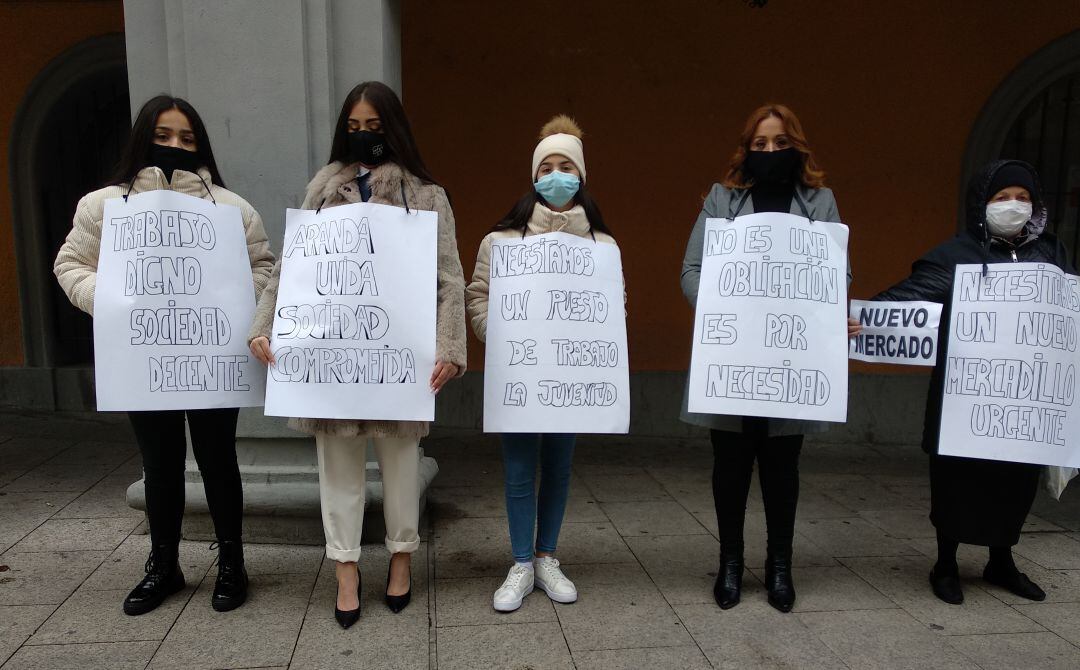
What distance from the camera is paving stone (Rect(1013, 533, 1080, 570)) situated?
3700 mm

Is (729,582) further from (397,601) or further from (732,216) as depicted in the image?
(732,216)

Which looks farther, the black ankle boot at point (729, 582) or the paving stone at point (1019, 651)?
the black ankle boot at point (729, 582)

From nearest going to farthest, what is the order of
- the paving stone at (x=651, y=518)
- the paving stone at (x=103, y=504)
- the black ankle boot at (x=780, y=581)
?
1. the black ankle boot at (x=780, y=581)
2. the paving stone at (x=651, y=518)
3. the paving stone at (x=103, y=504)

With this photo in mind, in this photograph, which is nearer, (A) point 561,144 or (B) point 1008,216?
(A) point 561,144

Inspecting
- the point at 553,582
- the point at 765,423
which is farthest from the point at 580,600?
the point at 765,423

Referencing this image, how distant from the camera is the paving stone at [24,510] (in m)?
3.86

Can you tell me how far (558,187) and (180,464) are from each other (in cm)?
194

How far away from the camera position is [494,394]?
9.53 ft

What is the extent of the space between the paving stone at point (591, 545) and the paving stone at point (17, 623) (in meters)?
1.92

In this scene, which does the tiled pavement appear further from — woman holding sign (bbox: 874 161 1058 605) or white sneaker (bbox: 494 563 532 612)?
woman holding sign (bbox: 874 161 1058 605)

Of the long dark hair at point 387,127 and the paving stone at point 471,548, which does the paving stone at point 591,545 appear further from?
the long dark hair at point 387,127

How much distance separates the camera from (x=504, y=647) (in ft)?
9.11

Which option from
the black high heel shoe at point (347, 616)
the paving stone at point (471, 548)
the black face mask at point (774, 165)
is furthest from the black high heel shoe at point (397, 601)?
the black face mask at point (774, 165)

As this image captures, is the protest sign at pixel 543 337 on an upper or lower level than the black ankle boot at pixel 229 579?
upper
